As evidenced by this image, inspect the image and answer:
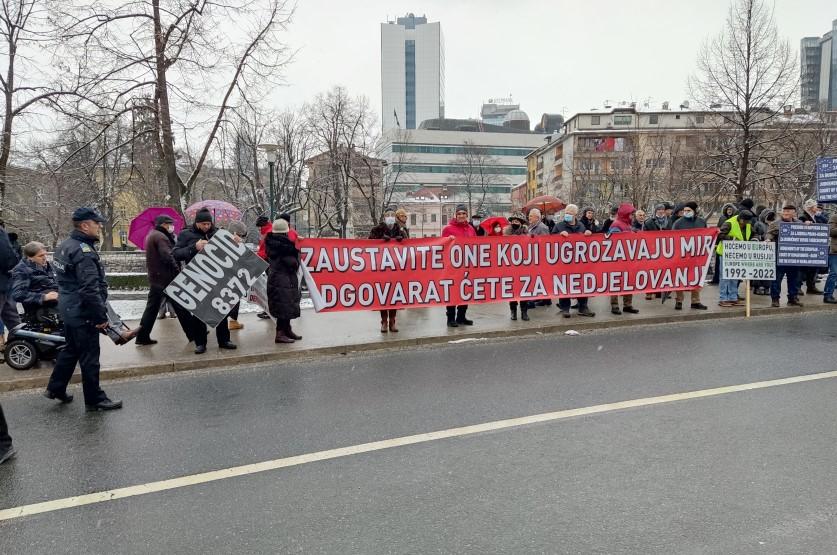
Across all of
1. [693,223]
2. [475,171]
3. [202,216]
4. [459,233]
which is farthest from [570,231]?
[475,171]

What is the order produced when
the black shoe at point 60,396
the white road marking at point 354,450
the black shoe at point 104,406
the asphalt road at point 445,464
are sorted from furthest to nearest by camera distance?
the black shoe at point 60,396 → the black shoe at point 104,406 → the white road marking at point 354,450 → the asphalt road at point 445,464

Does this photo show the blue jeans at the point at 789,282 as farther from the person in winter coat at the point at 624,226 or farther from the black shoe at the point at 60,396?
the black shoe at the point at 60,396

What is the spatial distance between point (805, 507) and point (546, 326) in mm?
6004

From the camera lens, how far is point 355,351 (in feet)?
26.2

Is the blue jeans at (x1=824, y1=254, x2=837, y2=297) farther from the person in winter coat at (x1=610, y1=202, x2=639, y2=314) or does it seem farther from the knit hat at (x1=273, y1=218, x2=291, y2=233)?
the knit hat at (x1=273, y1=218, x2=291, y2=233)

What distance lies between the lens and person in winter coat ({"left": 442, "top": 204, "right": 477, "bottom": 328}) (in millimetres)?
9500

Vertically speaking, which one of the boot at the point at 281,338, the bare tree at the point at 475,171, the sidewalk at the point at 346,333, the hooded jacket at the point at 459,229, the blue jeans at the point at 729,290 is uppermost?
the bare tree at the point at 475,171

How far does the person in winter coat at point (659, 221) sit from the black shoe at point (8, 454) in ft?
41.1

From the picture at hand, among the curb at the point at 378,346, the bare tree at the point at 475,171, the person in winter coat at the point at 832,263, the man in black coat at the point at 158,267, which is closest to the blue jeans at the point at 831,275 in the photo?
the person in winter coat at the point at 832,263

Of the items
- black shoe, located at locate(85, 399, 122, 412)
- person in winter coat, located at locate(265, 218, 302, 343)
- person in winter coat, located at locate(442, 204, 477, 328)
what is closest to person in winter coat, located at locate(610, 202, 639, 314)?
person in winter coat, located at locate(442, 204, 477, 328)

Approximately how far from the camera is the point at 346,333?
8.88 meters

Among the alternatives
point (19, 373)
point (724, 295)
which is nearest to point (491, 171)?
point (724, 295)

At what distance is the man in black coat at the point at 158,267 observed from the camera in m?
7.95

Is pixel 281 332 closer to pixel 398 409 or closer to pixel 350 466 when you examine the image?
pixel 398 409
